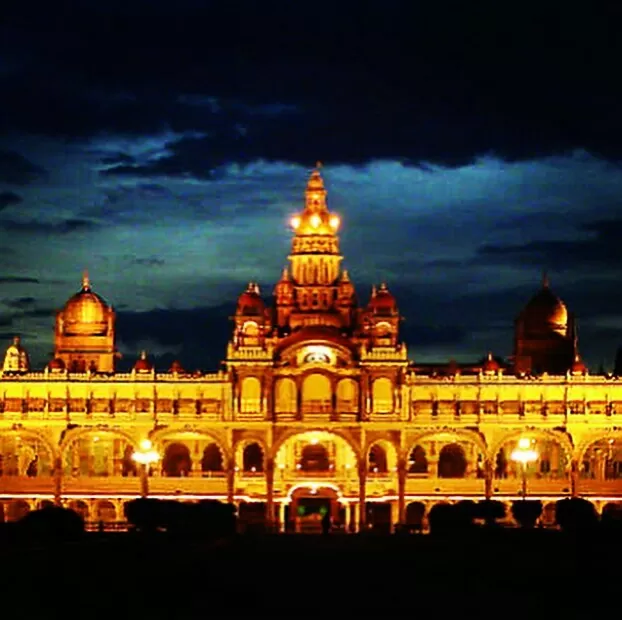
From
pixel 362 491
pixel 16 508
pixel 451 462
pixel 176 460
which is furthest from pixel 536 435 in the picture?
pixel 16 508

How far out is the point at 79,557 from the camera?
5634cm

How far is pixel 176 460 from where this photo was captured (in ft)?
360

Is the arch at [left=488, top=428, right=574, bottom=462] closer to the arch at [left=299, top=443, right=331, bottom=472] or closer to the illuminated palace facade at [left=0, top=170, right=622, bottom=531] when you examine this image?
the illuminated palace facade at [left=0, top=170, right=622, bottom=531]

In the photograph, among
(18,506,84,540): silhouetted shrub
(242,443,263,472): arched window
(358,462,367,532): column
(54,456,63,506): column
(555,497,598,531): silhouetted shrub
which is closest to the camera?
(18,506,84,540): silhouetted shrub

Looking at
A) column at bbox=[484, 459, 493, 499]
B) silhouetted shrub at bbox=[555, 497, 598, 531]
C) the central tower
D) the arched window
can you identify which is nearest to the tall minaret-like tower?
the central tower

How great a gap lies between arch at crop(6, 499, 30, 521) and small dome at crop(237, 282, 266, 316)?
50.4ft

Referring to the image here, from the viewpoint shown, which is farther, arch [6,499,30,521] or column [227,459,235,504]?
arch [6,499,30,521]

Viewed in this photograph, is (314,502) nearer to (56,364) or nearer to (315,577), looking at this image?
(56,364)

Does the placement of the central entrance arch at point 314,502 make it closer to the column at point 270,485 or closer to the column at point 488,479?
the column at point 270,485

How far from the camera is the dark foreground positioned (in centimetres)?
4875

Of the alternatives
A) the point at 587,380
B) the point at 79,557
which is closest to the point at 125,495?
the point at 587,380

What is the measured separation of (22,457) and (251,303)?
14762mm

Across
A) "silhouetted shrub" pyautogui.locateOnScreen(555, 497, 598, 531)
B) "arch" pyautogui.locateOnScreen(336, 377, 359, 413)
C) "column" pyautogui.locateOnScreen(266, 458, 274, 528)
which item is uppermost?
"arch" pyautogui.locateOnScreen(336, 377, 359, 413)

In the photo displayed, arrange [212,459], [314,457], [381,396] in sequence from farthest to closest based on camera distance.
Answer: [212,459], [314,457], [381,396]
